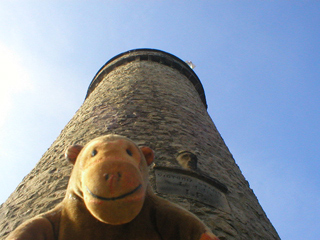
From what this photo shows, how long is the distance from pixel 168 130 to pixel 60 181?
1.40 meters

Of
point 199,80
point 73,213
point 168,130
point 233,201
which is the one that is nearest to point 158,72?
point 199,80

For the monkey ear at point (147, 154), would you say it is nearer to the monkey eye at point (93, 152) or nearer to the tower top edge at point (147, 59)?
the monkey eye at point (93, 152)

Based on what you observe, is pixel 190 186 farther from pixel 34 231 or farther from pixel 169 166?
pixel 34 231

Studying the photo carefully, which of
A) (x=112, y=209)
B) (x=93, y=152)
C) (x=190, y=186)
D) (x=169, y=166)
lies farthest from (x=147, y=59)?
(x=112, y=209)

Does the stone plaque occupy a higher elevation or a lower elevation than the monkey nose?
higher

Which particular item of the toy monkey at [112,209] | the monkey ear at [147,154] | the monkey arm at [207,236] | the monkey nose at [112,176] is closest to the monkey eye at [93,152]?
the toy monkey at [112,209]

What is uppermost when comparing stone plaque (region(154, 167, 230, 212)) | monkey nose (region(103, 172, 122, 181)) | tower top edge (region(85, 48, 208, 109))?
tower top edge (region(85, 48, 208, 109))

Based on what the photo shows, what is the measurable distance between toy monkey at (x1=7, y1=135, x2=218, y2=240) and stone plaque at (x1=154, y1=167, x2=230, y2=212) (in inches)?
39.9

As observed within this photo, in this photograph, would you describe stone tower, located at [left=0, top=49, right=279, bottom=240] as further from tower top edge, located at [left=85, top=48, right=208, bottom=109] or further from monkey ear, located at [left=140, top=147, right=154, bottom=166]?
tower top edge, located at [left=85, top=48, right=208, bottom=109]

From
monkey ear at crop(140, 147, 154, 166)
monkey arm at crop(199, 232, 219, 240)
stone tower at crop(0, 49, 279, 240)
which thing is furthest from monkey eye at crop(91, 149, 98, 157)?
stone tower at crop(0, 49, 279, 240)

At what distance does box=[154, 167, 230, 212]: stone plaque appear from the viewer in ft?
8.50

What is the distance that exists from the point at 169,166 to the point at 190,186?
277 mm

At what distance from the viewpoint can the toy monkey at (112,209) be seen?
121cm

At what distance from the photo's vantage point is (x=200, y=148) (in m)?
3.59
